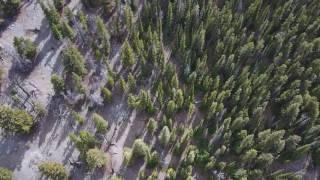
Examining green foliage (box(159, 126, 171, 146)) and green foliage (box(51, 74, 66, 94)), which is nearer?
green foliage (box(159, 126, 171, 146))

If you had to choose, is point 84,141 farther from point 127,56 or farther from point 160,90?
point 127,56

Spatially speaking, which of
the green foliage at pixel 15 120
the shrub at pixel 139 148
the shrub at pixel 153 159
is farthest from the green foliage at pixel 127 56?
the green foliage at pixel 15 120

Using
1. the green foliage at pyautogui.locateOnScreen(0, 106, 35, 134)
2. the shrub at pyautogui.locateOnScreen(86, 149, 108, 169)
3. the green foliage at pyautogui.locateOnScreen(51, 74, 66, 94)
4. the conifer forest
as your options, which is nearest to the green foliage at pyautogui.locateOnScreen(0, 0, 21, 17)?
the conifer forest

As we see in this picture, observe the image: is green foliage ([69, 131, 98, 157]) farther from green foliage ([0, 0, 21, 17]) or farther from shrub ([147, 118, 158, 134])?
green foliage ([0, 0, 21, 17])

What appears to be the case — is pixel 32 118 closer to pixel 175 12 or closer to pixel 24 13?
pixel 24 13

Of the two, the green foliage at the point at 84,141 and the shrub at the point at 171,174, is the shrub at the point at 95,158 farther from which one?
the shrub at the point at 171,174

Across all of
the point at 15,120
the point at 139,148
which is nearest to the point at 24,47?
the point at 15,120
